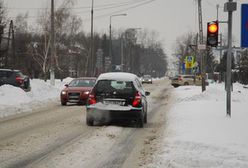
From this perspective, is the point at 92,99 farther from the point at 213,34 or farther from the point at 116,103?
the point at 213,34

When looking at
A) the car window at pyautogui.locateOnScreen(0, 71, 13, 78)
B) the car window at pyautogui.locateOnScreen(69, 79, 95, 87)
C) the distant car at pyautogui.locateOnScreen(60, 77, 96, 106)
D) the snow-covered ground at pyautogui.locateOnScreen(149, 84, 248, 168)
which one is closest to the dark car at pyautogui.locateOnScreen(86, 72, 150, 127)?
the snow-covered ground at pyautogui.locateOnScreen(149, 84, 248, 168)

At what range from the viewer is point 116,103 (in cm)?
1298

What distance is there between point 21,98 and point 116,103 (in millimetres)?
10951

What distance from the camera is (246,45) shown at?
1198cm

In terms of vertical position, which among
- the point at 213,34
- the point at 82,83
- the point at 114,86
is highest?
the point at 213,34

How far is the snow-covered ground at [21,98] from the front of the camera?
18528mm

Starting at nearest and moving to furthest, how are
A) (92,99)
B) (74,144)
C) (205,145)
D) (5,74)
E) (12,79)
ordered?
(205,145), (74,144), (92,99), (12,79), (5,74)

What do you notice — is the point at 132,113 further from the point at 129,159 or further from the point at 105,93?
the point at 129,159

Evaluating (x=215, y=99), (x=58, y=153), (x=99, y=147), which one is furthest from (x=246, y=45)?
(x=215, y=99)

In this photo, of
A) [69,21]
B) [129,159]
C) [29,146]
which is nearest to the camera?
[129,159]

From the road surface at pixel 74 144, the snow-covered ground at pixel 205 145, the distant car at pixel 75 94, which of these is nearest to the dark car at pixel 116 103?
the road surface at pixel 74 144

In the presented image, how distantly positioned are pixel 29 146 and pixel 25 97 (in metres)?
14.3

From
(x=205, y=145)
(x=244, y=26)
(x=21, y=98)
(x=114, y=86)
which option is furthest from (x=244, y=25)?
(x=21, y=98)

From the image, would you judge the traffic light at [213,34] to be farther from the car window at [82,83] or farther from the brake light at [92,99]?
the car window at [82,83]
